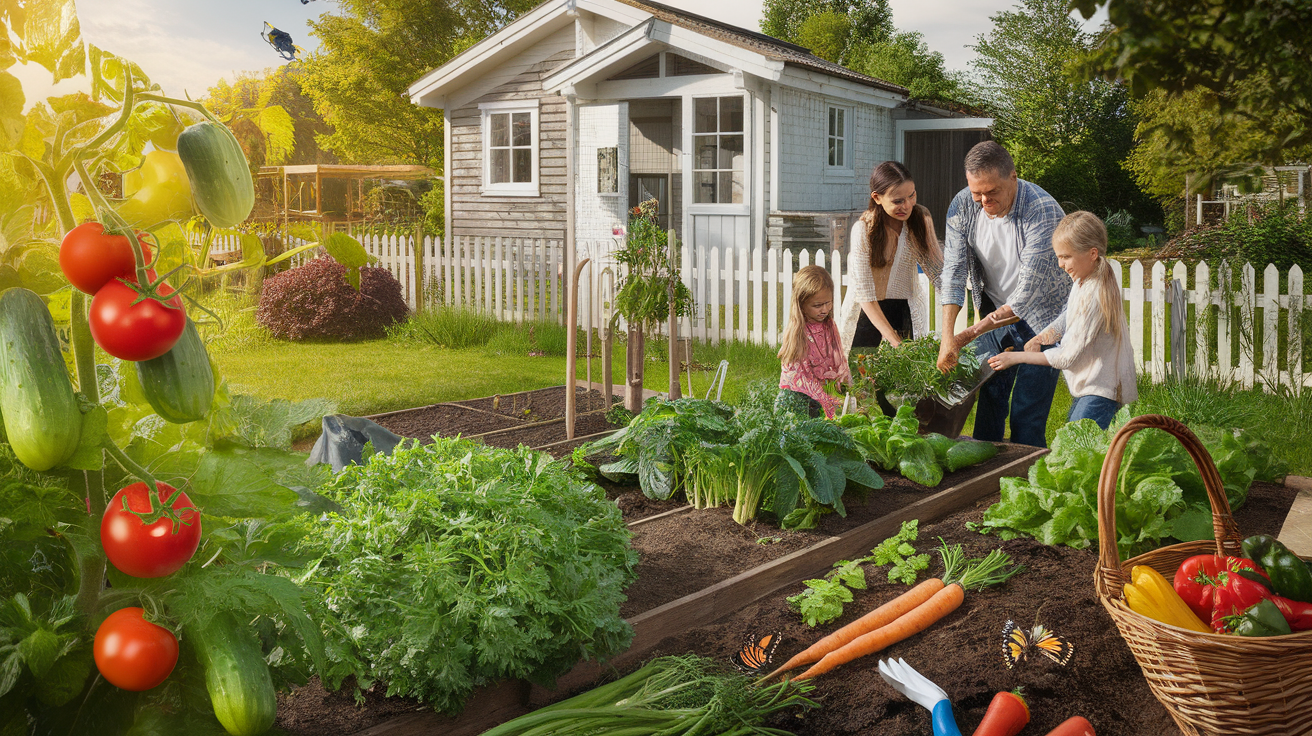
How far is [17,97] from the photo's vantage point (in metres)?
1.11

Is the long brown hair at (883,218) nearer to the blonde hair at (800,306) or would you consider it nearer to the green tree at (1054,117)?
the blonde hair at (800,306)

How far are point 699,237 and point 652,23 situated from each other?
2866mm

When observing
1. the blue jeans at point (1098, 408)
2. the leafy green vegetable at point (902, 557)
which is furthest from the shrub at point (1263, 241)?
the leafy green vegetable at point (902, 557)

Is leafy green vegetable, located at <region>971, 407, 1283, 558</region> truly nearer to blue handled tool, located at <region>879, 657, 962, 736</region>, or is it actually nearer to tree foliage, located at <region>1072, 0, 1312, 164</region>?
blue handled tool, located at <region>879, 657, 962, 736</region>

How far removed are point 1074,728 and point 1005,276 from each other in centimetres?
301

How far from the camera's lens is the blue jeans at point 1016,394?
4.57 meters

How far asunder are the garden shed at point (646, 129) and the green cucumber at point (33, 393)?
35.3 feet

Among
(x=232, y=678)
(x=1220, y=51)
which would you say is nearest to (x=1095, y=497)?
(x=1220, y=51)

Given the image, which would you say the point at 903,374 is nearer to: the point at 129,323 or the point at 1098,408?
the point at 1098,408

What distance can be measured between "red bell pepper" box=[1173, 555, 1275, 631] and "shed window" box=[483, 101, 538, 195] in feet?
41.4

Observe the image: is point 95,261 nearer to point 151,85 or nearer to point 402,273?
point 151,85

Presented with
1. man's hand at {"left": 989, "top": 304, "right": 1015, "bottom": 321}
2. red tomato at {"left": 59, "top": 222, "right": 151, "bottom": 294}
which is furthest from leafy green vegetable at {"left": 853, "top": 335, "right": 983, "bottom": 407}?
red tomato at {"left": 59, "top": 222, "right": 151, "bottom": 294}

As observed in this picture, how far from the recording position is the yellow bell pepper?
2092mm

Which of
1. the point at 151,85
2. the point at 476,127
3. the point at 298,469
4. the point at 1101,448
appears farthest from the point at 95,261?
the point at 476,127
